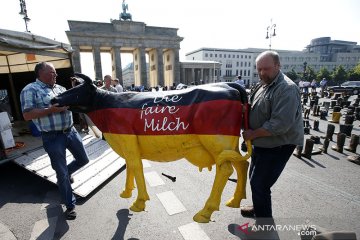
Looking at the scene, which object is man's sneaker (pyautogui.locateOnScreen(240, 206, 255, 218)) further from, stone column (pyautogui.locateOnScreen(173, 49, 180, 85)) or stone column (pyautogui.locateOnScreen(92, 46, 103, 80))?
stone column (pyautogui.locateOnScreen(173, 49, 180, 85))

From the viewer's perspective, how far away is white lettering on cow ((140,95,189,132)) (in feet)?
8.29

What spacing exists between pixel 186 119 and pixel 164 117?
256 mm

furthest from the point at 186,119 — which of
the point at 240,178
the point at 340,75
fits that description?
the point at 340,75

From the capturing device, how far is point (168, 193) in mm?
4137

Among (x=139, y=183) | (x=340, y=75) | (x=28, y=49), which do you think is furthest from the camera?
(x=340, y=75)

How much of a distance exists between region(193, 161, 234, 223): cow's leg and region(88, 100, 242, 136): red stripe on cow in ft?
1.35

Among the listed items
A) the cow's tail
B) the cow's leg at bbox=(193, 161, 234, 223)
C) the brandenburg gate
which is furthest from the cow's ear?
the brandenburg gate

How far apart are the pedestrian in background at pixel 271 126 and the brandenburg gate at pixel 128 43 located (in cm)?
4495

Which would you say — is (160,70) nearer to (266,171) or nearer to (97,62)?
(97,62)

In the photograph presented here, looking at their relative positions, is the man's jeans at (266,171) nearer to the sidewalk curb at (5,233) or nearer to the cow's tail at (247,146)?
the cow's tail at (247,146)

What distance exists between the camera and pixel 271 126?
7.89 ft

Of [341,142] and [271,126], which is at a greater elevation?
[271,126]

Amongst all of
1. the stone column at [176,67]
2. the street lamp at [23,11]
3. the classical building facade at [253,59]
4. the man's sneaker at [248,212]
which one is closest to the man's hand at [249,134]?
the man's sneaker at [248,212]

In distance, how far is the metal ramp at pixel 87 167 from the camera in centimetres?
430
